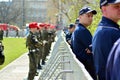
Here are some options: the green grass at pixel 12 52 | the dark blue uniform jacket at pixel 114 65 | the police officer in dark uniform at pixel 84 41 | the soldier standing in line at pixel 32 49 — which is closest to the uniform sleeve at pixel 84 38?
the police officer in dark uniform at pixel 84 41

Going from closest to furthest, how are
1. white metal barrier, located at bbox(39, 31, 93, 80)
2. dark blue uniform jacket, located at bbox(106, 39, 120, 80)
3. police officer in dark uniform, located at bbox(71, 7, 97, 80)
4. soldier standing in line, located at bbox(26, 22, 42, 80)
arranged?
1. dark blue uniform jacket, located at bbox(106, 39, 120, 80)
2. white metal barrier, located at bbox(39, 31, 93, 80)
3. police officer in dark uniform, located at bbox(71, 7, 97, 80)
4. soldier standing in line, located at bbox(26, 22, 42, 80)

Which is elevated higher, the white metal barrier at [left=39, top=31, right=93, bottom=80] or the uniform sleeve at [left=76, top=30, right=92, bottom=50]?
the uniform sleeve at [left=76, top=30, right=92, bottom=50]

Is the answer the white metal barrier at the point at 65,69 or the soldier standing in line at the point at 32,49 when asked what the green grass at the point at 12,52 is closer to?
the soldier standing in line at the point at 32,49

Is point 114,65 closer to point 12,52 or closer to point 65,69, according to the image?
point 65,69

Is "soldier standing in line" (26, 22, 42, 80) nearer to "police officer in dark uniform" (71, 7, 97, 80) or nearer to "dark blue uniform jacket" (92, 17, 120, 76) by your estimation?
"police officer in dark uniform" (71, 7, 97, 80)

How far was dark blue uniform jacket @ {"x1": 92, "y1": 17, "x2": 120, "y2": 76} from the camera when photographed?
4301 mm

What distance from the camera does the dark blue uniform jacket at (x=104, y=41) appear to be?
430 centimetres

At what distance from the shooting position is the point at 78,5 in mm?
28625

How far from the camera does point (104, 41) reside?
436 cm

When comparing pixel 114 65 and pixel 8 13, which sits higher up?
pixel 114 65

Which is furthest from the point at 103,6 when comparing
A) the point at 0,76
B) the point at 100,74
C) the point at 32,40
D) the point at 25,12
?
the point at 25,12

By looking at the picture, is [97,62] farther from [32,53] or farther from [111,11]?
[32,53]

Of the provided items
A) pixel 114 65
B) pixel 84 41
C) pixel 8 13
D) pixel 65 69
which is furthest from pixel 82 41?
pixel 8 13

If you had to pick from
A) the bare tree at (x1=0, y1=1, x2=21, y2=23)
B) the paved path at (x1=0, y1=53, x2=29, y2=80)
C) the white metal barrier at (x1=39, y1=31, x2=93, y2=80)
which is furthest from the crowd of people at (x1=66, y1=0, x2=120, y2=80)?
the bare tree at (x1=0, y1=1, x2=21, y2=23)
